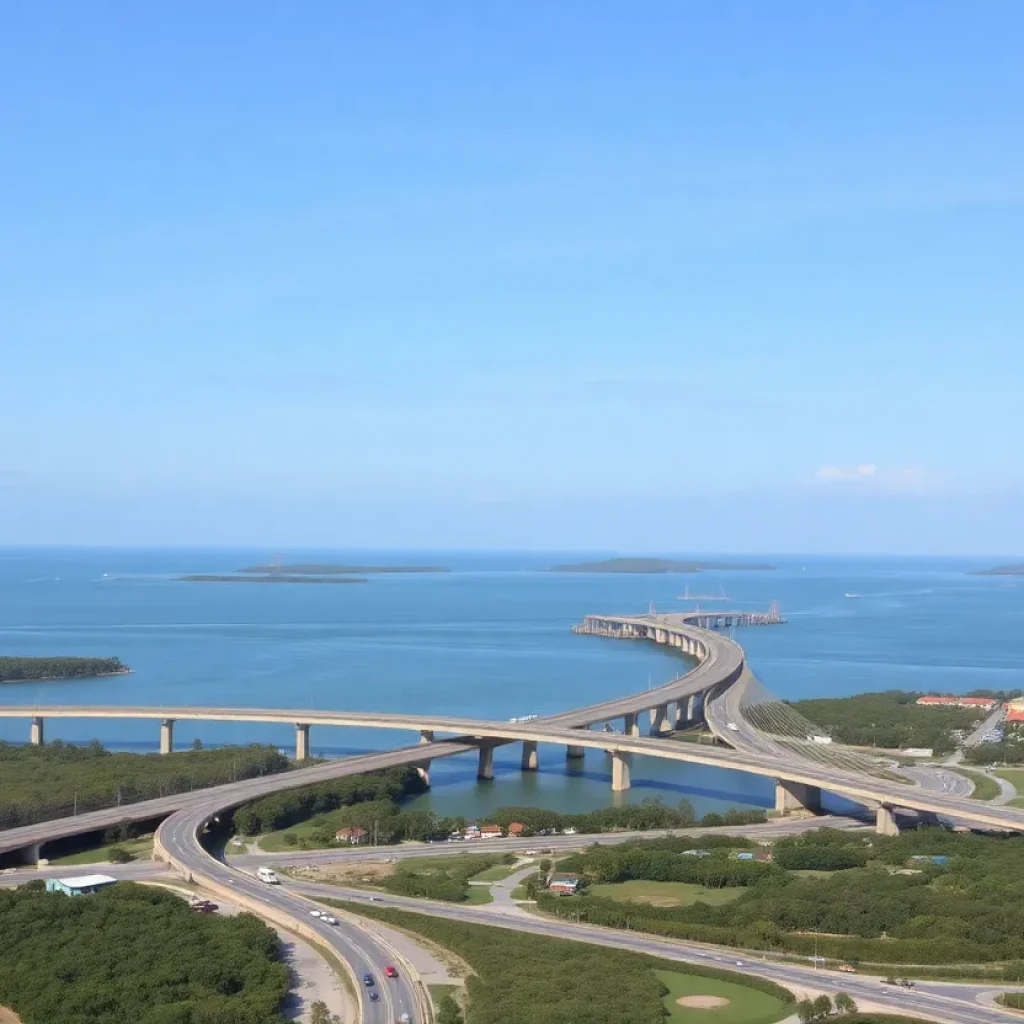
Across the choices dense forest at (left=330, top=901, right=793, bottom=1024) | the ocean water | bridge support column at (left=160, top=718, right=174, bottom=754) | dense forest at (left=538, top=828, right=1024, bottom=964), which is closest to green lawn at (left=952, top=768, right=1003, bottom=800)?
the ocean water

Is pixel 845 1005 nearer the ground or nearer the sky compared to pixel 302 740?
nearer the sky

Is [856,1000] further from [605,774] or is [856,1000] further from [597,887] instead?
[605,774]

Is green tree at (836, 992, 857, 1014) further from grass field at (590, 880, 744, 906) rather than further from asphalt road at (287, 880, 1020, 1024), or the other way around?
grass field at (590, 880, 744, 906)

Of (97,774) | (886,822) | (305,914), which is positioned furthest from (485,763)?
(305,914)

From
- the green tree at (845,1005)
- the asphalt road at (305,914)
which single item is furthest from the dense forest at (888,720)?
the green tree at (845,1005)

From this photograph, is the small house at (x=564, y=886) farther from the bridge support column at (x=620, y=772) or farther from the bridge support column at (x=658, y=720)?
the bridge support column at (x=658, y=720)

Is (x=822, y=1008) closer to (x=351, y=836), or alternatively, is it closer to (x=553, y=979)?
(x=553, y=979)
